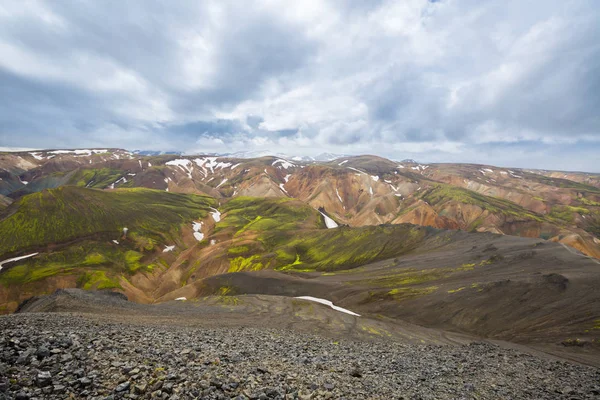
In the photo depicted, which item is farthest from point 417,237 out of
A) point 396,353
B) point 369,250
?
point 396,353

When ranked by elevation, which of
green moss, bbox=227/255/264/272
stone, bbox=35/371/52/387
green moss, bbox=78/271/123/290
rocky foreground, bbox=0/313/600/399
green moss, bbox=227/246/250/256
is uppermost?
stone, bbox=35/371/52/387

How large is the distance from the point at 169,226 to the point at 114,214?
1299 inches

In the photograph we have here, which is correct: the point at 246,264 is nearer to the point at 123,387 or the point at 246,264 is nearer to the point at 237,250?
the point at 237,250

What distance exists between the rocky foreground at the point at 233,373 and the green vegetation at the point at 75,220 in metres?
156

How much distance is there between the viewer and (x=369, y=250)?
121 m

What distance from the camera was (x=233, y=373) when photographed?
1345 centimetres

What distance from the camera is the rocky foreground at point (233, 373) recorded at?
10711 mm

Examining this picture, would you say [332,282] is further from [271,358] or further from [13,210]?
[13,210]

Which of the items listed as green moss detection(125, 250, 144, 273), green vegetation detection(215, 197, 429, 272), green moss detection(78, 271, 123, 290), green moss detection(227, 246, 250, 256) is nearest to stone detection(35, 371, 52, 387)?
green vegetation detection(215, 197, 429, 272)

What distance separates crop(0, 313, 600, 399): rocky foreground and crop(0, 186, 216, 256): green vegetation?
156159 mm

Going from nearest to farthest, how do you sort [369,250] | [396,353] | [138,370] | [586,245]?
[138,370] → [396,353] → [369,250] → [586,245]

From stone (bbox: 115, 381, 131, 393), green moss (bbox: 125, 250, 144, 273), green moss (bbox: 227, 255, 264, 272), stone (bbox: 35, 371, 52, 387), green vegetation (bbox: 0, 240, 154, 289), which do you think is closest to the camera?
A: stone (bbox: 35, 371, 52, 387)

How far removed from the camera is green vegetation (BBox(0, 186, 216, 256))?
455 feet

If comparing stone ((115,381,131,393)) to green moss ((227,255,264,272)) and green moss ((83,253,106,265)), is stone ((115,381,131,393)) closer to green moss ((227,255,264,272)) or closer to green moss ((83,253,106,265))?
green moss ((227,255,264,272))
